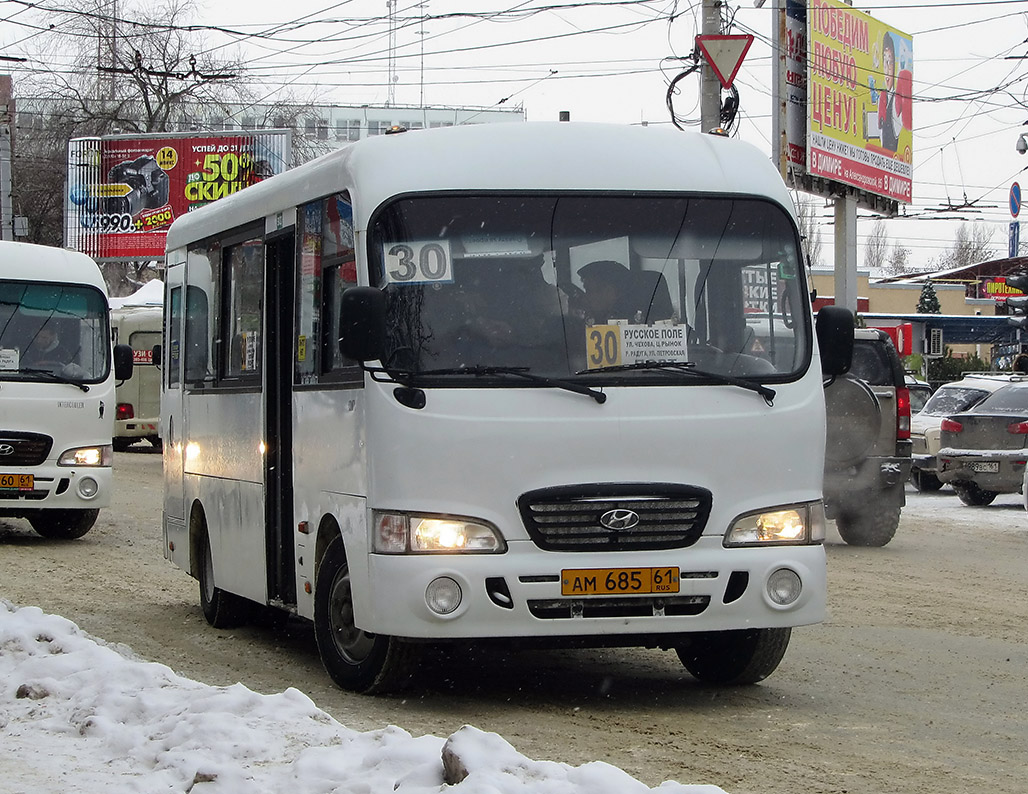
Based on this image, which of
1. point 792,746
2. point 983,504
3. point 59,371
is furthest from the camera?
point 983,504

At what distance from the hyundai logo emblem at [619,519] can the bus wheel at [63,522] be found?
36.1 feet

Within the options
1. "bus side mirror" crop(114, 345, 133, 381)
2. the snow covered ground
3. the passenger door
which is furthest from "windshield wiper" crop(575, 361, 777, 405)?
"bus side mirror" crop(114, 345, 133, 381)

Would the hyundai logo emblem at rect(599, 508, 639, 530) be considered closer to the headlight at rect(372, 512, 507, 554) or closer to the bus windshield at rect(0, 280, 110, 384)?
the headlight at rect(372, 512, 507, 554)

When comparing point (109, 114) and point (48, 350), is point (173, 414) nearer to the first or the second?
point (48, 350)

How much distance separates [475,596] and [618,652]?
8.68ft

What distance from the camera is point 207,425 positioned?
432 inches

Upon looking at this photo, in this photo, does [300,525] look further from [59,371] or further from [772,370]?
[59,371]

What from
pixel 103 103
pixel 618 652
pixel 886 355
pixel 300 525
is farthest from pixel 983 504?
pixel 103 103

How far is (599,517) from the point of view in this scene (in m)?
7.62

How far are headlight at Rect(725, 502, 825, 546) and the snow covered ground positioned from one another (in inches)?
81.3

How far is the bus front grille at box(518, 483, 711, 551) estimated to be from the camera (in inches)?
299

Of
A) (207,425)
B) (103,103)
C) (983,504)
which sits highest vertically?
(103,103)

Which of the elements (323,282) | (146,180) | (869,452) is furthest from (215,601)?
(146,180)

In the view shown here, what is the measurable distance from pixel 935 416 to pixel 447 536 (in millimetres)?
19230
